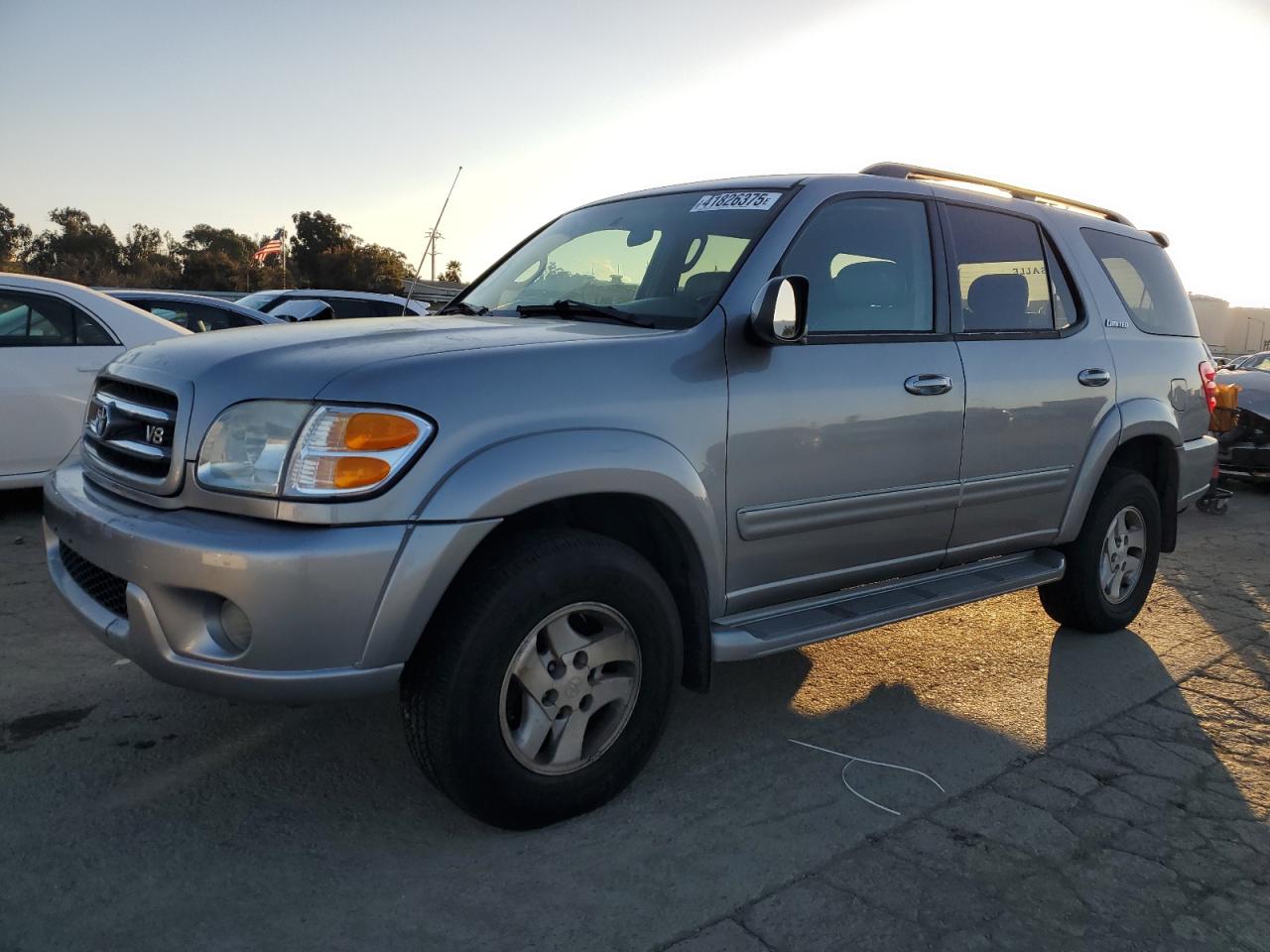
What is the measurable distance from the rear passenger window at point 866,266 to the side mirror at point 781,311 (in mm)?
240

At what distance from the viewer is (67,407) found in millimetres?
6301

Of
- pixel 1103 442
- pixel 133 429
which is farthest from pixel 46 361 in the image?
pixel 1103 442

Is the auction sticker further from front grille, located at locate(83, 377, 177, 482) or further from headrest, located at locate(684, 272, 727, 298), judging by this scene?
front grille, located at locate(83, 377, 177, 482)

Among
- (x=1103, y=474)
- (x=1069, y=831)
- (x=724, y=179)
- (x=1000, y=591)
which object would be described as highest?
(x=724, y=179)

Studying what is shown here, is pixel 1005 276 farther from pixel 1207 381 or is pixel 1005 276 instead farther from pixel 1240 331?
pixel 1240 331

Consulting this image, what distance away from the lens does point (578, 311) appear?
3463mm

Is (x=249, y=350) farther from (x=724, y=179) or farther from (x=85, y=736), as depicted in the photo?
(x=724, y=179)

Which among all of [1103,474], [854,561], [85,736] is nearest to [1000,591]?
[854,561]

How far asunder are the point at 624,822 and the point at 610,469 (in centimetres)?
102

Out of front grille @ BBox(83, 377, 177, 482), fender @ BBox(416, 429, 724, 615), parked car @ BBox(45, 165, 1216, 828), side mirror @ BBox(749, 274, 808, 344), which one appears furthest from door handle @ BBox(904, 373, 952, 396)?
front grille @ BBox(83, 377, 177, 482)

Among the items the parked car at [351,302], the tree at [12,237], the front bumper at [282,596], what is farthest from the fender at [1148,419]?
the tree at [12,237]

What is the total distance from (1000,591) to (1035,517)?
45 centimetres

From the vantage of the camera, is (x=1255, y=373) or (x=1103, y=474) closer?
(x=1103, y=474)

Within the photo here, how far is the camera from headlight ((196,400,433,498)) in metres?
2.46
